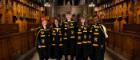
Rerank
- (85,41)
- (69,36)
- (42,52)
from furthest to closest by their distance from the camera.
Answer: (69,36), (42,52), (85,41)

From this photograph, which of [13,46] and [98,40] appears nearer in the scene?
[98,40]

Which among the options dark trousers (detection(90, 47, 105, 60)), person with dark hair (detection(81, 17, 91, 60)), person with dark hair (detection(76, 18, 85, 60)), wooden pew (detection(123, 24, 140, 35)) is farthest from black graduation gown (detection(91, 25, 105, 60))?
wooden pew (detection(123, 24, 140, 35))

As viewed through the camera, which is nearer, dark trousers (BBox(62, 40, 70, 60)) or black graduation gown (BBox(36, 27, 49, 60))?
black graduation gown (BBox(36, 27, 49, 60))

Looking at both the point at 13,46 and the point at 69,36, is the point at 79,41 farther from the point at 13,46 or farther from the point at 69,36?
the point at 13,46

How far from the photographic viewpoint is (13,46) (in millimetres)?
10430

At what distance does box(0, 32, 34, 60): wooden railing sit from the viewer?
893cm

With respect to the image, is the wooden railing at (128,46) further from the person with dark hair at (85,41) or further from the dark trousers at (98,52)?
the person with dark hair at (85,41)

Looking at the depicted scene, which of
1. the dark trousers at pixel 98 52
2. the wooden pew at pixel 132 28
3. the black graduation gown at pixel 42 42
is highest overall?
the wooden pew at pixel 132 28

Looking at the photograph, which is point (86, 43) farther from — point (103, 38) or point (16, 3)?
point (16, 3)

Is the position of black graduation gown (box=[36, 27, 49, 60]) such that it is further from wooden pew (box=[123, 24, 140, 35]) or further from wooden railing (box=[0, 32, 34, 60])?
wooden pew (box=[123, 24, 140, 35])

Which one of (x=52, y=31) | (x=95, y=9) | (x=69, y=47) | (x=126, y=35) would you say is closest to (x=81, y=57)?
(x=69, y=47)

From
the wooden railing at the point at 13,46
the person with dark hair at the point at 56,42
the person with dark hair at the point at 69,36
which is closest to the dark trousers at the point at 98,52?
the person with dark hair at the point at 69,36

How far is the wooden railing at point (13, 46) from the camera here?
8930mm

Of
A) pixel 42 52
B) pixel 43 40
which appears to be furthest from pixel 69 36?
pixel 42 52
